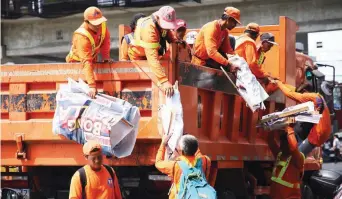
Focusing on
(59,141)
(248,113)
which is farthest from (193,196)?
(248,113)

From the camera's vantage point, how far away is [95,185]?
6461 mm

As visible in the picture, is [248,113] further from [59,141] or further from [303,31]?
[303,31]

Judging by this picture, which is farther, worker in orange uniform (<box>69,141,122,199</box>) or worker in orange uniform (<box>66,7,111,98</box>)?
worker in orange uniform (<box>66,7,111,98</box>)

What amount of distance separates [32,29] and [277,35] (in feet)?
58.7

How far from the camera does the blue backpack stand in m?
6.50

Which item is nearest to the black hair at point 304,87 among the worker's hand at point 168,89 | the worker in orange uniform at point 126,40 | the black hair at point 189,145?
the worker in orange uniform at point 126,40

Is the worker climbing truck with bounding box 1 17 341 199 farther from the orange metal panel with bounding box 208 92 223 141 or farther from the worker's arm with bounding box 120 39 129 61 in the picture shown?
the worker's arm with bounding box 120 39 129 61

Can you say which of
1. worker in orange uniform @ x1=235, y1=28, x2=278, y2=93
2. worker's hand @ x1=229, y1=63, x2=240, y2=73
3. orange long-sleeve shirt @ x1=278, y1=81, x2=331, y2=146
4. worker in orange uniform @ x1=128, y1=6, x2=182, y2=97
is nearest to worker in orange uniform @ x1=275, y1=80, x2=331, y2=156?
orange long-sleeve shirt @ x1=278, y1=81, x2=331, y2=146

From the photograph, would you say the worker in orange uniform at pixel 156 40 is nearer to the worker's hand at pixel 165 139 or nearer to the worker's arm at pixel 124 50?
the worker's hand at pixel 165 139

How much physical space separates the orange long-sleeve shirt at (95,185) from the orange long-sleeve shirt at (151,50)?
0.99 meters

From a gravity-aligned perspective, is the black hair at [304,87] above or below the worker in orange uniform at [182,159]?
above

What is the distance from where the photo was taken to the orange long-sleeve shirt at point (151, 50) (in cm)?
707

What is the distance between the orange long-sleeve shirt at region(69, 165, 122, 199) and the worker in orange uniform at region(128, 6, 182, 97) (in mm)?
941

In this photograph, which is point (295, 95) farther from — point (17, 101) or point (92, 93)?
point (17, 101)
